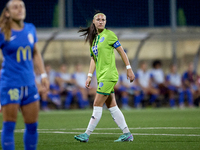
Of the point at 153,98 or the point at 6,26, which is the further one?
the point at 153,98

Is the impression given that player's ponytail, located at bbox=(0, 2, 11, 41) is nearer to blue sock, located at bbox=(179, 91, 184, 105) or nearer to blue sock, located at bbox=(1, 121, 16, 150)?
blue sock, located at bbox=(1, 121, 16, 150)

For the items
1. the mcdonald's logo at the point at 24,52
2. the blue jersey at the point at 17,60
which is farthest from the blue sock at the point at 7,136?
the mcdonald's logo at the point at 24,52

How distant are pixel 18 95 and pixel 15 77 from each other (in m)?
0.20

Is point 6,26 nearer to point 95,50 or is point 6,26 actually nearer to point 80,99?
point 95,50

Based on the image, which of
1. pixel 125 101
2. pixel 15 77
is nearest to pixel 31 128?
pixel 15 77

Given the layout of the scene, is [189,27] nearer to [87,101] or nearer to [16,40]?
[87,101]

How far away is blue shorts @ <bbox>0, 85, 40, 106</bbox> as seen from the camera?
432 cm

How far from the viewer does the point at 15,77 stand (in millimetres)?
4359

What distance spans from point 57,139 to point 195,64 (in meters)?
12.8

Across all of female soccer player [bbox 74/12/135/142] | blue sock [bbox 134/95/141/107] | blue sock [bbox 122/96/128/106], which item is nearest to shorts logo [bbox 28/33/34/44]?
female soccer player [bbox 74/12/135/142]

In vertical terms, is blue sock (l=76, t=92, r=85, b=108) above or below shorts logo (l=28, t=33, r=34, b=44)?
below

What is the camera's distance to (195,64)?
18562mm

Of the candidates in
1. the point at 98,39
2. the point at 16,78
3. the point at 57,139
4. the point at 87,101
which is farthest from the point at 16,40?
the point at 87,101

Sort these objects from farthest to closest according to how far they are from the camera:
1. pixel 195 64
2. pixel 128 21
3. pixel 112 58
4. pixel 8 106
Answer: pixel 128 21, pixel 195 64, pixel 112 58, pixel 8 106
